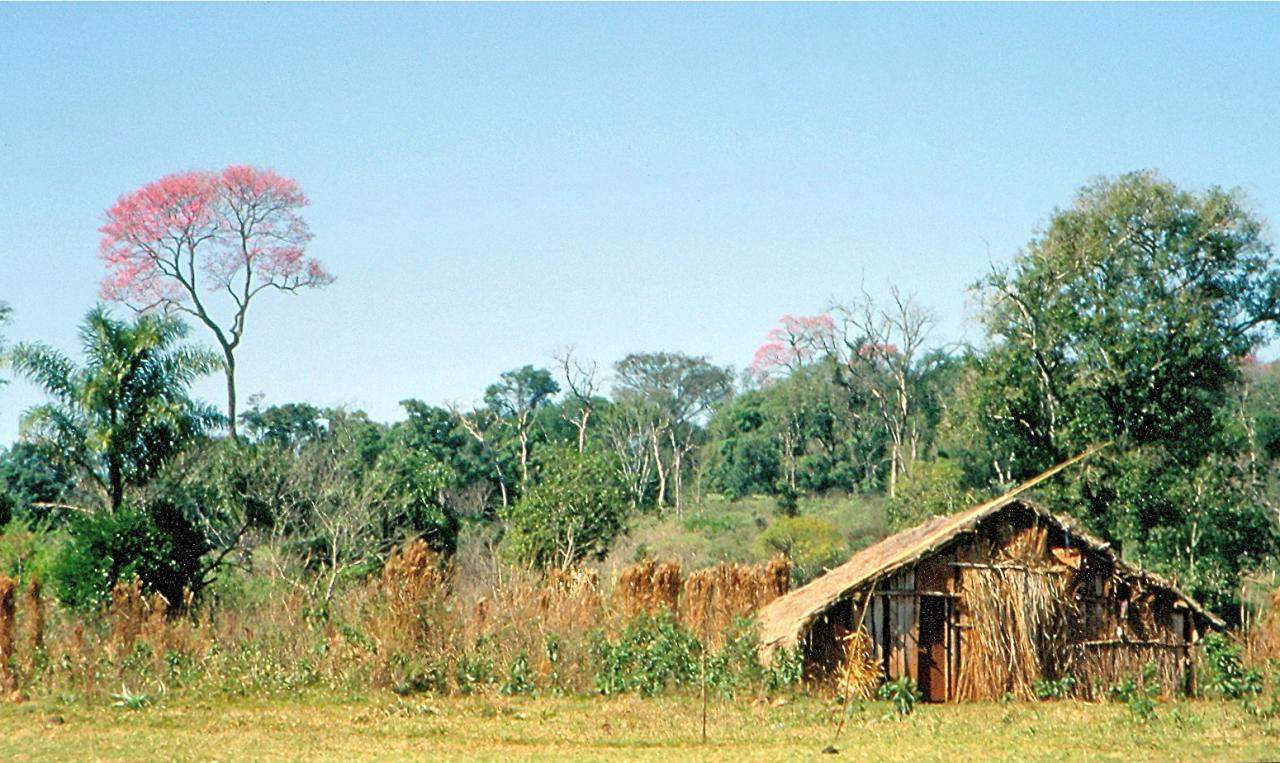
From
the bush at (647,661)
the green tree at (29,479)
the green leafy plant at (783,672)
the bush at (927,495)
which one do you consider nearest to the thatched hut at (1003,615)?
the green leafy plant at (783,672)

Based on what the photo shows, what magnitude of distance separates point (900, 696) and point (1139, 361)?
44.1ft

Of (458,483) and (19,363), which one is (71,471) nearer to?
(19,363)

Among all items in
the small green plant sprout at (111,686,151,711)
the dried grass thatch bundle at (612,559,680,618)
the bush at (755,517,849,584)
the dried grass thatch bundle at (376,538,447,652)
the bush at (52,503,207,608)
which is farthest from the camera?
the bush at (755,517,849,584)

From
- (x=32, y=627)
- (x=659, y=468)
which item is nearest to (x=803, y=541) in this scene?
(x=659, y=468)

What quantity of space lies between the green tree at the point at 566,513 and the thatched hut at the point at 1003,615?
38.3ft

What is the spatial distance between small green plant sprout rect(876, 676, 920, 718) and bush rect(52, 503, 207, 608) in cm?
1152

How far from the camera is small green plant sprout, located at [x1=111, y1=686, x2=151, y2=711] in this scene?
1659 cm

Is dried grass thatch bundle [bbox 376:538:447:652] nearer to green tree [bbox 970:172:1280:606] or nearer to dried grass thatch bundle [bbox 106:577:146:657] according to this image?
dried grass thatch bundle [bbox 106:577:146:657]

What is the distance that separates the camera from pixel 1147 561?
28.1m

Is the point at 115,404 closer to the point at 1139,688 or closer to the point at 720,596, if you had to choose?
the point at 720,596

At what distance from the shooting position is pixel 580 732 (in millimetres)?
15461

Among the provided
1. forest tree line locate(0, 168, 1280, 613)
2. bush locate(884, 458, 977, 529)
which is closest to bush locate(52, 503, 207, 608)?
forest tree line locate(0, 168, 1280, 613)

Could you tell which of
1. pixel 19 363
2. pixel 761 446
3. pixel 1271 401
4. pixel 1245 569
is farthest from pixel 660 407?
pixel 19 363

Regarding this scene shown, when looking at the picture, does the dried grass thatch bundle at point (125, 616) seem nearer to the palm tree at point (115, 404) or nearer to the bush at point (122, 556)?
the bush at point (122, 556)
